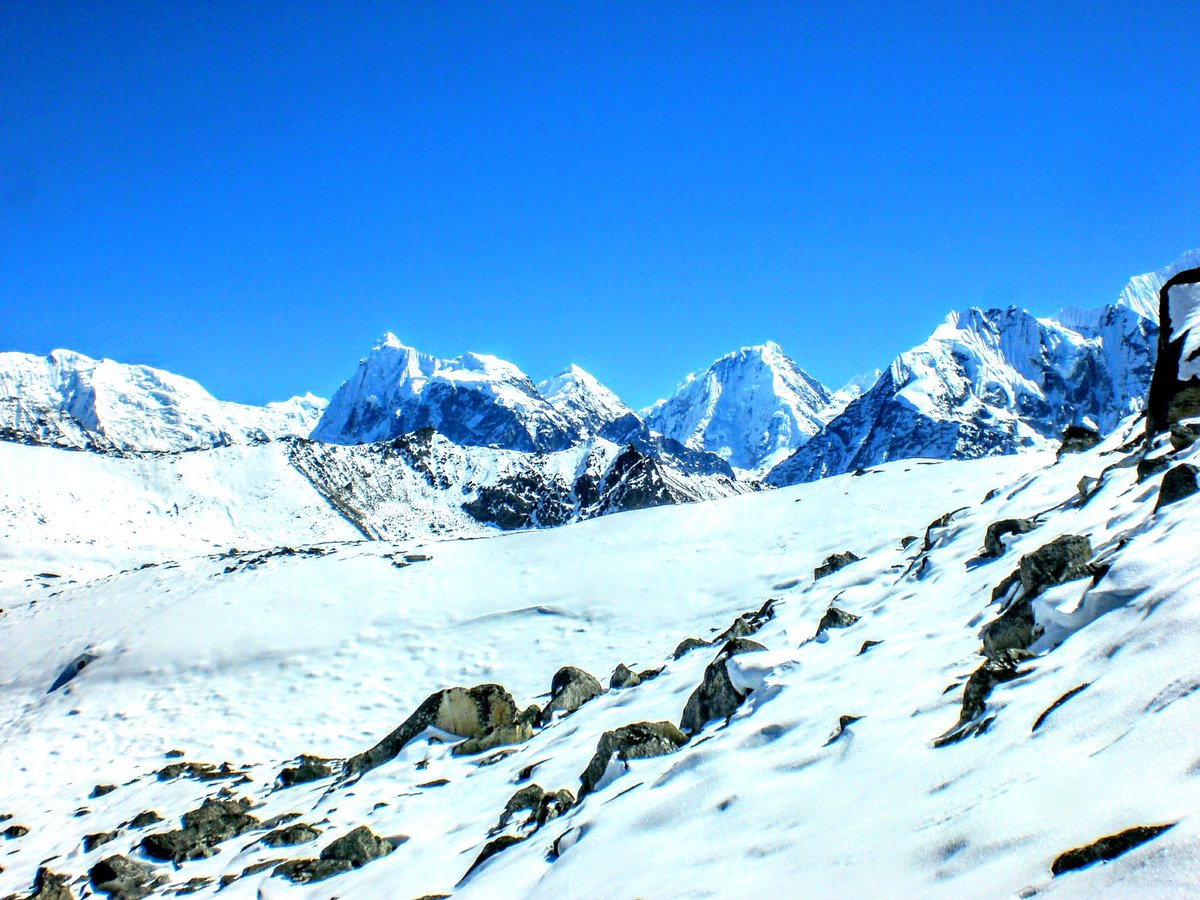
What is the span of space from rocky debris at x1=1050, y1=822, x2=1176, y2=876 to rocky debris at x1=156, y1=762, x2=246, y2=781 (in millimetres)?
15724

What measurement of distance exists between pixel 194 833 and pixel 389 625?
44.6 ft

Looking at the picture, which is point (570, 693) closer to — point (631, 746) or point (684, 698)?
point (684, 698)

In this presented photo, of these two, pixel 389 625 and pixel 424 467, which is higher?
pixel 424 467

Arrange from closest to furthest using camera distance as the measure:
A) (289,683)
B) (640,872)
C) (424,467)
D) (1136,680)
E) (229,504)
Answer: (1136,680), (640,872), (289,683), (229,504), (424,467)

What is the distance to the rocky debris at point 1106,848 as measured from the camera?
3.27 m

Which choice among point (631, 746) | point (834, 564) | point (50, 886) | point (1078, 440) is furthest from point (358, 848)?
point (1078, 440)

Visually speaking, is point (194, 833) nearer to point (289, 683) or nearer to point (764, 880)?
point (764, 880)

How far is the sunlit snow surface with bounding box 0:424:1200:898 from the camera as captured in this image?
4324 mm

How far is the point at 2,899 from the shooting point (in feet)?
36.0

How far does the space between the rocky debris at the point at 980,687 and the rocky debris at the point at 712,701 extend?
318 centimetres

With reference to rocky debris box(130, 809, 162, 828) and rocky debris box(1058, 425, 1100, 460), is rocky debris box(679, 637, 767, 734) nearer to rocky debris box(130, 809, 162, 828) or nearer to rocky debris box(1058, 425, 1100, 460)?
rocky debris box(130, 809, 162, 828)

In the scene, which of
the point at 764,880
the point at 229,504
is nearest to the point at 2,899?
the point at 764,880

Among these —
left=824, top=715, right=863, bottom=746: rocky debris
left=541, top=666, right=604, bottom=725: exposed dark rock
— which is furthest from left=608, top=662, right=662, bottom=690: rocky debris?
left=824, top=715, right=863, bottom=746: rocky debris

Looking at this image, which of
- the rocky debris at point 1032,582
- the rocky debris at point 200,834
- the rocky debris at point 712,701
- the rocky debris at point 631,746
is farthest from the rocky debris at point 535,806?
the rocky debris at point 200,834
